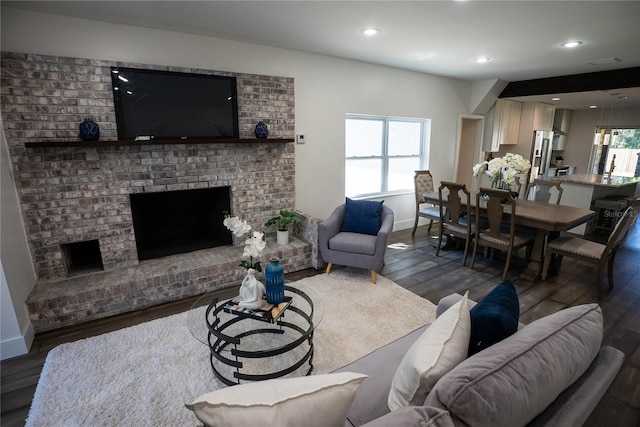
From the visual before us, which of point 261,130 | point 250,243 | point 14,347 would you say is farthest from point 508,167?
point 14,347

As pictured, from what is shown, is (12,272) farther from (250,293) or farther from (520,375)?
(520,375)

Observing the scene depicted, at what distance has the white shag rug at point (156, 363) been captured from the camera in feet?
5.95

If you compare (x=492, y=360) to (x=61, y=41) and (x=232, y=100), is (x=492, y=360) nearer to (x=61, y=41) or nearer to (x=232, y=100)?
(x=232, y=100)

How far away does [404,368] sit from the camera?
113 cm

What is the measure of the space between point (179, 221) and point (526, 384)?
3537mm

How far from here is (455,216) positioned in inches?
162

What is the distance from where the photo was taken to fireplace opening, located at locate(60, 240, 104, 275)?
10.1 ft

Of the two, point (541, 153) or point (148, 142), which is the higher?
point (148, 142)

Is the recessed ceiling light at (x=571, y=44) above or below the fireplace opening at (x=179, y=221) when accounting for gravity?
above

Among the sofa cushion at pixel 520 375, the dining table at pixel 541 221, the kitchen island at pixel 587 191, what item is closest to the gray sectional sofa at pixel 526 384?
the sofa cushion at pixel 520 375

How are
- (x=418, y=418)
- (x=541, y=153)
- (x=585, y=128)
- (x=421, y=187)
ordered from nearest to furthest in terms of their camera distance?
(x=418, y=418)
(x=421, y=187)
(x=541, y=153)
(x=585, y=128)

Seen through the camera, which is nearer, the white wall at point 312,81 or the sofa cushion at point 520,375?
the sofa cushion at point 520,375

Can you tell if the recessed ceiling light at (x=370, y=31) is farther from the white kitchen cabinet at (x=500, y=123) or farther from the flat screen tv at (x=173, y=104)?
the white kitchen cabinet at (x=500, y=123)

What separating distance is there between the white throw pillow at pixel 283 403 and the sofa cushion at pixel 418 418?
5.1 inches
